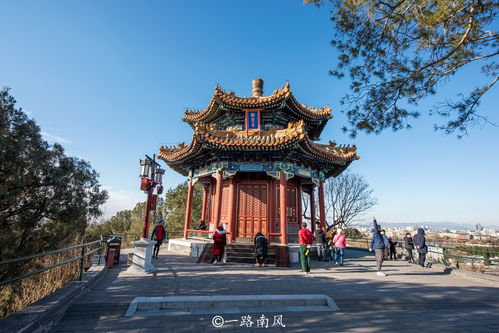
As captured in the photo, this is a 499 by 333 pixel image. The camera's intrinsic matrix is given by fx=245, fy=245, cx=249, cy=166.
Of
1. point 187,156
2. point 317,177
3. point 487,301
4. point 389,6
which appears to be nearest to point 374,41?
point 389,6

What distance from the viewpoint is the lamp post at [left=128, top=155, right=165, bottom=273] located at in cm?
743

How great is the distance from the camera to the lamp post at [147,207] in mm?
7430

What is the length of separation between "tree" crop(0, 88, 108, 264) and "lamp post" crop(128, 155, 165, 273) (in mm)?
1616

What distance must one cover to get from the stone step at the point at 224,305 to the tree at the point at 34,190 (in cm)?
303

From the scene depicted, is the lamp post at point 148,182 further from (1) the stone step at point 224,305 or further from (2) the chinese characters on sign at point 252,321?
(2) the chinese characters on sign at point 252,321

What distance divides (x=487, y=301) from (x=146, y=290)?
24.6 feet

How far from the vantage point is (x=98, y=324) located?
152 inches

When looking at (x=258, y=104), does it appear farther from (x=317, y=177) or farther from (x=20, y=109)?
(x=20, y=109)

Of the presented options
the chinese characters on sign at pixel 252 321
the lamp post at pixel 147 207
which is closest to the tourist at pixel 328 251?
the lamp post at pixel 147 207

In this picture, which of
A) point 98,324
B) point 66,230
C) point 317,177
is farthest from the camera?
point 317,177

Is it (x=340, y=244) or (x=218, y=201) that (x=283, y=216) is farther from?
(x=218, y=201)

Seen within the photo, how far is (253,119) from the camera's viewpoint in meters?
12.9

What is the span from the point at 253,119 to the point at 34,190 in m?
9.47

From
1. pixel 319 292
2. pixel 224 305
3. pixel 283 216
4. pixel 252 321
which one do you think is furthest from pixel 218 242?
pixel 252 321
